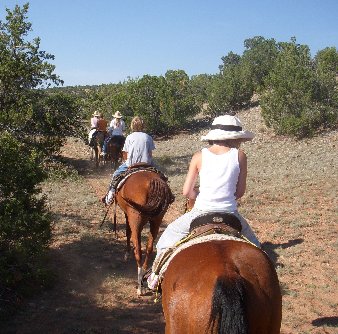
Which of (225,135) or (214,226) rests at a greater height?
(225,135)

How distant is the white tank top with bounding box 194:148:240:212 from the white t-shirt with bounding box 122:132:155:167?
390 centimetres

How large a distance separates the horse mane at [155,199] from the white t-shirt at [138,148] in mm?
1034

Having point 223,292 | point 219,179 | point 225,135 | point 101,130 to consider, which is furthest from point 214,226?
point 101,130

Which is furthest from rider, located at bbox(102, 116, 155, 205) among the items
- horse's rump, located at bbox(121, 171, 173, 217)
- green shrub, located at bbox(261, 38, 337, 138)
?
green shrub, located at bbox(261, 38, 337, 138)

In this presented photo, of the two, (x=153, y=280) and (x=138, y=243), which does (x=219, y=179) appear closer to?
(x=153, y=280)

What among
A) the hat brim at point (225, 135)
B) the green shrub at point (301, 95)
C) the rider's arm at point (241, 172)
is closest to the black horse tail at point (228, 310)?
the rider's arm at point (241, 172)

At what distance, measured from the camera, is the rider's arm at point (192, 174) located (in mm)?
3953

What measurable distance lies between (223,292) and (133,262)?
541cm

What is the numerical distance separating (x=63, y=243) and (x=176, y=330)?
20.1ft

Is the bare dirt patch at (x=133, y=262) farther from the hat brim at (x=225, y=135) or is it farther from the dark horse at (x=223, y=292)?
the hat brim at (x=225, y=135)

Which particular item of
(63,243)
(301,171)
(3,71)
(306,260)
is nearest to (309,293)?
(306,260)

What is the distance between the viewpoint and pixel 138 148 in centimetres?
779

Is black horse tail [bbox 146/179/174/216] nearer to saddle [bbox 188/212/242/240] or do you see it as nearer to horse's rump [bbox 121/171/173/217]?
horse's rump [bbox 121/171/173/217]

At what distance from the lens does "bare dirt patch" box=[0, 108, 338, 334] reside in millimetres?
5840
